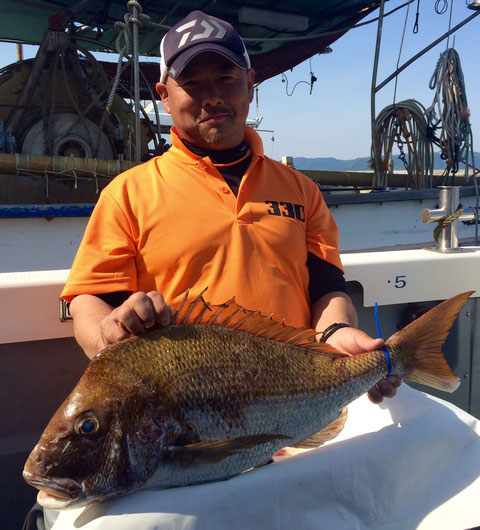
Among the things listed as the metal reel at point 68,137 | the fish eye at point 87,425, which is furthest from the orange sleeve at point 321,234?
the metal reel at point 68,137

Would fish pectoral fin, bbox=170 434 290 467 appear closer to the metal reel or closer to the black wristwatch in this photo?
the black wristwatch

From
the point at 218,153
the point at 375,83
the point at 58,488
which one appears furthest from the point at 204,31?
the point at 375,83

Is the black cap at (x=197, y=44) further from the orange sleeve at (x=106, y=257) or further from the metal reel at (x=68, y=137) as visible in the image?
the metal reel at (x=68, y=137)

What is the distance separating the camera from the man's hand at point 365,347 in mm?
1637

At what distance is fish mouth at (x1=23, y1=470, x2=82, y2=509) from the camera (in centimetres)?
110

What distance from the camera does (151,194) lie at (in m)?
1.85

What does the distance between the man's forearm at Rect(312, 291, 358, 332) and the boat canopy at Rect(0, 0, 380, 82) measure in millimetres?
5279

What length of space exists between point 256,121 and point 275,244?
54.7 feet

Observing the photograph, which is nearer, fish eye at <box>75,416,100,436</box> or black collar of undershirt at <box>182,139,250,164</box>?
fish eye at <box>75,416,100,436</box>

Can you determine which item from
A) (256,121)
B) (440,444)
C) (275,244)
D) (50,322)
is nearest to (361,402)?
(440,444)

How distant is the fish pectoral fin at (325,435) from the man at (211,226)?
0.16 metres

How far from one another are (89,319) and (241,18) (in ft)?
22.3

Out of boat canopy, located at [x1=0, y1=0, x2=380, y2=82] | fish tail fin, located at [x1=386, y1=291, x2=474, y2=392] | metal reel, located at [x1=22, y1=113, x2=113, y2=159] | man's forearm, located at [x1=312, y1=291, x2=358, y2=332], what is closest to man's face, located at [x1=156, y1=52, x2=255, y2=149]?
man's forearm, located at [x1=312, y1=291, x2=358, y2=332]

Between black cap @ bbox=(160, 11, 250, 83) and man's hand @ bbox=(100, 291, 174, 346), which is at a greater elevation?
black cap @ bbox=(160, 11, 250, 83)
